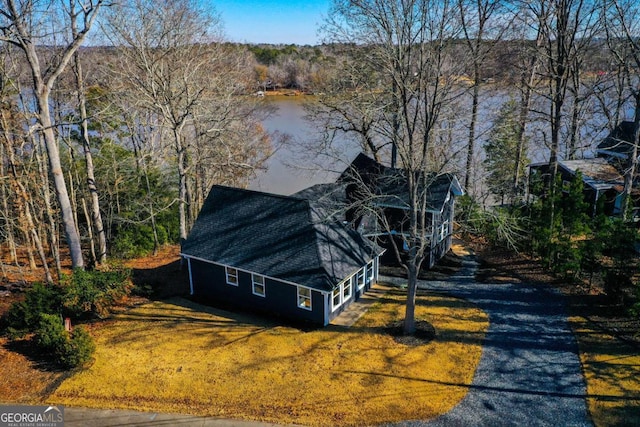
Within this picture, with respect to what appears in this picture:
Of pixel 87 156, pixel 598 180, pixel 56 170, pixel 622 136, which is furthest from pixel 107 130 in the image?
pixel 622 136

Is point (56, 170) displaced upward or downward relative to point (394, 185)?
upward

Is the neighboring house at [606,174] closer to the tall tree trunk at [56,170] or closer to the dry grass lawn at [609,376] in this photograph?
the dry grass lawn at [609,376]

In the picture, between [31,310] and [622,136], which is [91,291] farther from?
[622,136]

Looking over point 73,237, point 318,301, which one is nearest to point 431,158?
point 318,301

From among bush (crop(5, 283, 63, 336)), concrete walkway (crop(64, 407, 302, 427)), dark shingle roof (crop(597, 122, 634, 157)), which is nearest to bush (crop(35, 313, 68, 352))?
bush (crop(5, 283, 63, 336))

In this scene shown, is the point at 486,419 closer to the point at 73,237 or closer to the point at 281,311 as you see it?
the point at 281,311

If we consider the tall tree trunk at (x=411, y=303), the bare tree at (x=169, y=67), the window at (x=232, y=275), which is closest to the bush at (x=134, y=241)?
the bare tree at (x=169, y=67)

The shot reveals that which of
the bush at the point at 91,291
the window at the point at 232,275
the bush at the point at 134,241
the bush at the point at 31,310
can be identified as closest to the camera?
the bush at the point at 31,310
